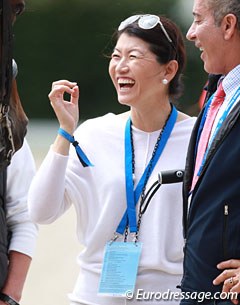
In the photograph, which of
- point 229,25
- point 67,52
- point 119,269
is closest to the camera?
point 229,25

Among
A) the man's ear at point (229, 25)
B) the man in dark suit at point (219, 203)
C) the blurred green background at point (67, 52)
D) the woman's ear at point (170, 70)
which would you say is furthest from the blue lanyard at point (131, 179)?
the blurred green background at point (67, 52)

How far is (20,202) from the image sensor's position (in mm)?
4020

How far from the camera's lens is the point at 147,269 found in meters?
3.71


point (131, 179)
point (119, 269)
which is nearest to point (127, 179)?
point (131, 179)

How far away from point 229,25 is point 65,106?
841 mm

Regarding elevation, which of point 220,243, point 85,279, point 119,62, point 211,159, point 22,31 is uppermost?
point 22,31

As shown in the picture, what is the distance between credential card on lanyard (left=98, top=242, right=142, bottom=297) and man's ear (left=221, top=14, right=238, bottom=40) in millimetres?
937

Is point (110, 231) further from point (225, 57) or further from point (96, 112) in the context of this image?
point (96, 112)

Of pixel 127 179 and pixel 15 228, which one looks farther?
pixel 15 228

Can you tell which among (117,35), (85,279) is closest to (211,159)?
(85,279)

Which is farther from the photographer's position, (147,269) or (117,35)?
(117,35)

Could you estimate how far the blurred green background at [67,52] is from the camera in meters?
20.6

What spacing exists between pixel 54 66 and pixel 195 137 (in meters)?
17.7

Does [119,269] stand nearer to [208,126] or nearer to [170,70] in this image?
[208,126]
